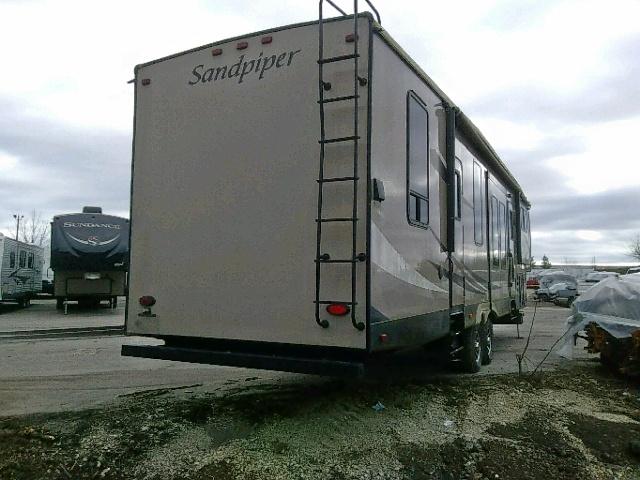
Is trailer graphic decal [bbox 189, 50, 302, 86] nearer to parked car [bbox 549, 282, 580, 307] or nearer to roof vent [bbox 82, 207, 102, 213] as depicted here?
roof vent [bbox 82, 207, 102, 213]

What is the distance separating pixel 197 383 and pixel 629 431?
187 inches

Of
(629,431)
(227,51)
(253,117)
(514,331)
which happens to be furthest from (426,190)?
(514,331)

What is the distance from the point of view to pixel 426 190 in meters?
5.55

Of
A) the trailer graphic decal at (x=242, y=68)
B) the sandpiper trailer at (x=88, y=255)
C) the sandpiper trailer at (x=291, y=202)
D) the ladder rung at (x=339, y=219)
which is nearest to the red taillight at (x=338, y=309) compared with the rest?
the sandpiper trailer at (x=291, y=202)

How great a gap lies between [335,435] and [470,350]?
3.30m

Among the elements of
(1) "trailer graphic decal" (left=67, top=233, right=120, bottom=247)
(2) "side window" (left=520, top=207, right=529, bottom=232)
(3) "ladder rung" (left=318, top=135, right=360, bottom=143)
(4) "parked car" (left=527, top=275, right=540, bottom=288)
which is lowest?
(4) "parked car" (left=527, top=275, right=540, bottom=288)

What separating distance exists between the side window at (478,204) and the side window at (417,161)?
7.27 feet

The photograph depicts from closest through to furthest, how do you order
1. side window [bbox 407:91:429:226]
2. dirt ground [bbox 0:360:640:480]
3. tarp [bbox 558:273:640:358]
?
dirt ground [bbox 0:360:640:480] → side window [bbox 407:91:429:226] → tarp [bbox 558:273:640:358]

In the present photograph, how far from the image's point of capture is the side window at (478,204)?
755 centimetres

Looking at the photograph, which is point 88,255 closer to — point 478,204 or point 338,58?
point 478,204

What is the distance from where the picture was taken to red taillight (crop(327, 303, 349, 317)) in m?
4.36

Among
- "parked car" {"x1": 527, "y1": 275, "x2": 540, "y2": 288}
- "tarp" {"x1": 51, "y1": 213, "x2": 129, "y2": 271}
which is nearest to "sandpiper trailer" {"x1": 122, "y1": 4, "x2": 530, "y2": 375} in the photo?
"tarp" {"x1": 51, "y1": 213, "x2": 129, "y2": 271}

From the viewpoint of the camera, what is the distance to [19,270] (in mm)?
18719

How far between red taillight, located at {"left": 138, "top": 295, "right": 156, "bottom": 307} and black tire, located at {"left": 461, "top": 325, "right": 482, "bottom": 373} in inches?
→ 161
